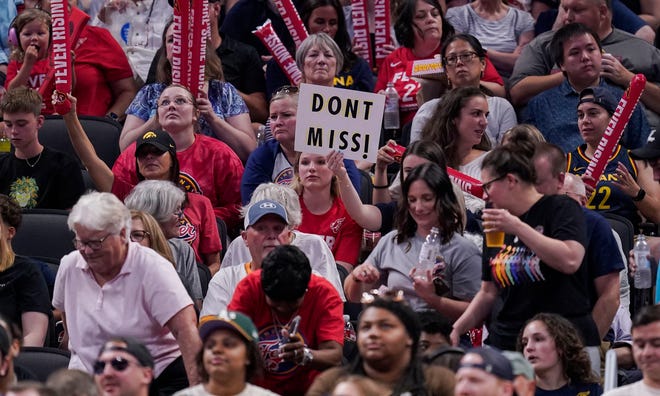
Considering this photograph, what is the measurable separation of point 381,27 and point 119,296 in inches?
171

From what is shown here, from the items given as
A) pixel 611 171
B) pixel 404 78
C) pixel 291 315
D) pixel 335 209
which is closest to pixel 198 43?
pixel 404 78

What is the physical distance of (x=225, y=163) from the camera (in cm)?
924

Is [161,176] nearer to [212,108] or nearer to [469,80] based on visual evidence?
[212,108]

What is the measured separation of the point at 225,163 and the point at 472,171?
158 cm

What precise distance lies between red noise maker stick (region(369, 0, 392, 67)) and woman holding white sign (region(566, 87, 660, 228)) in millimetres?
2005

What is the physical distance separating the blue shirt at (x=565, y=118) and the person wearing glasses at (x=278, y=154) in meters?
1.36

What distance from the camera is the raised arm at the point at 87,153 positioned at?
29.1 feet

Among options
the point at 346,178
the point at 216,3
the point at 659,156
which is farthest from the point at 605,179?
the point at 216,3

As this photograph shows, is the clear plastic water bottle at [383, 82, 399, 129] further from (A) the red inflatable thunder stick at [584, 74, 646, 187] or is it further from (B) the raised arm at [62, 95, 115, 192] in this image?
(B) the raised arm at [62, 95, 115, 192]

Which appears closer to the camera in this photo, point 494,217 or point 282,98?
point 494,217

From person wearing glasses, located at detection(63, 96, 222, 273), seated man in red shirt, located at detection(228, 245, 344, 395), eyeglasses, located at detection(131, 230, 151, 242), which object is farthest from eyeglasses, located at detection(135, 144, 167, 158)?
seated man in red shirt, located at detection(228, 245, 344, 395)

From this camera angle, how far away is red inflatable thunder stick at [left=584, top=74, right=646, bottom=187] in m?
8.29

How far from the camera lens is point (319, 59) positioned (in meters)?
9.68

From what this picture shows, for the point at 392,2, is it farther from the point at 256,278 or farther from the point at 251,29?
the point at 256,278
